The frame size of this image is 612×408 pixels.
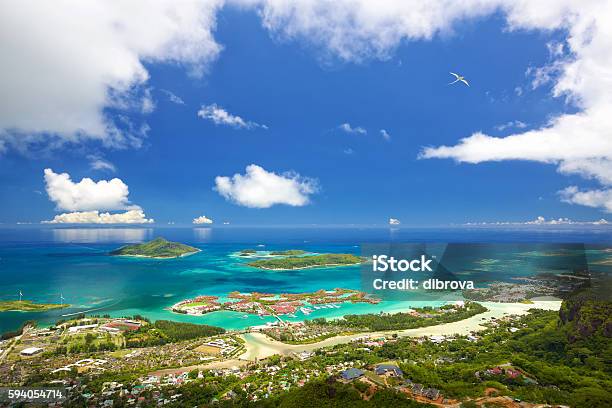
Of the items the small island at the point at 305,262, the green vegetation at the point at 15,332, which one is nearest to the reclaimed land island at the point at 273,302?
the green vegetation at the point at 15,332

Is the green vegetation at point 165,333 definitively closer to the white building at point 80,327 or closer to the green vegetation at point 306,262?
the white building at point 80,327

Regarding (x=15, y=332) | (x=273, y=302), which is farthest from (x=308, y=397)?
(x=15, y=332)

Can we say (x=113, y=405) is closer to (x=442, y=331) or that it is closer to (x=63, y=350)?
(x=63, y=350)

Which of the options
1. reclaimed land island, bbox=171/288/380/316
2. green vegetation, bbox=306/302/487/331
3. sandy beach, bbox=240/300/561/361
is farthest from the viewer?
reclaimed land island, bbox=171/288/380/316

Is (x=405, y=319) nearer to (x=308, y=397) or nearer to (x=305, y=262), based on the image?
(x=308, y=397)

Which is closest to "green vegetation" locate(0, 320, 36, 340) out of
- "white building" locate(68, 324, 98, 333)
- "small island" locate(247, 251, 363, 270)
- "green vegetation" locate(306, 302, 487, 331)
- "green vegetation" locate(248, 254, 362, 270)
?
"white building" locate(68, 324, 98, 333)

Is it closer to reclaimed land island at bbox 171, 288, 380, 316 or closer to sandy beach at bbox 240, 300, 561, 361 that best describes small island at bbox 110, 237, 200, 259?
reclaimed land island at bbox 171, 288, 380, 316
